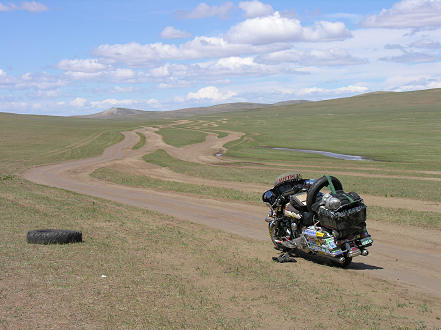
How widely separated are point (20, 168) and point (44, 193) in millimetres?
21601

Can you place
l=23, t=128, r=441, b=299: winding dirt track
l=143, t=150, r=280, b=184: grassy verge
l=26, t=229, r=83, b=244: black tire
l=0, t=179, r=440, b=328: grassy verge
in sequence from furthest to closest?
l=143, t=150, r=280, b=184: grassy verge → l=26, t=229, r=83, b=244: black tire → l=23, t=128, r=441, b=299: winding dirt track → l=0, t=179, r=440, b=328: grassy verge

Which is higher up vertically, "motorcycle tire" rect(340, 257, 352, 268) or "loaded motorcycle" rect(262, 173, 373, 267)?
"loaded motorcycle" rect(262, 173, 373, 267)

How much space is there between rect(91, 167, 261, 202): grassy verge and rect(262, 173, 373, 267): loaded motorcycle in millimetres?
11815

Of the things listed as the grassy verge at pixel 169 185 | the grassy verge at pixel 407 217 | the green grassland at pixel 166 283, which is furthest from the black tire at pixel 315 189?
the grassy verge at pixel 169 185

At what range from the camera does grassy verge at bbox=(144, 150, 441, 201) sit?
88.4 ft

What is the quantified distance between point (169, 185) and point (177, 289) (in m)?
22.9

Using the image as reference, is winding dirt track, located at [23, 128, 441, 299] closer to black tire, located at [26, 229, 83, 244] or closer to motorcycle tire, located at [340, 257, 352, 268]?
motorcycle tire, located at [340, 257, 352, 268]

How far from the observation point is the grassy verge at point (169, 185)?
27.2 metres

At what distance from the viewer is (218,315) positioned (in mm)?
8836

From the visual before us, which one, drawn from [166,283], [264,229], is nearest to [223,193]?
[264,229]

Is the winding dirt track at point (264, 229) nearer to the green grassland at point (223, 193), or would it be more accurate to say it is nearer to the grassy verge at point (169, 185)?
the green grassland at point (223, 193)

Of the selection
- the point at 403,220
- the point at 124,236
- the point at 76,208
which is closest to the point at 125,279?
the point at 124,236

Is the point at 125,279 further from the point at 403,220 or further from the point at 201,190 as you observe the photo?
the point at 201,190

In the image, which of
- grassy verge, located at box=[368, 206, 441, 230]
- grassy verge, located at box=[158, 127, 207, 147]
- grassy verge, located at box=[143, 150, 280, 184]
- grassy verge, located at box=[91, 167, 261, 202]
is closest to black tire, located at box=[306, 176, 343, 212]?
grassy verge, located at box=[368, 206, 441, 230]
